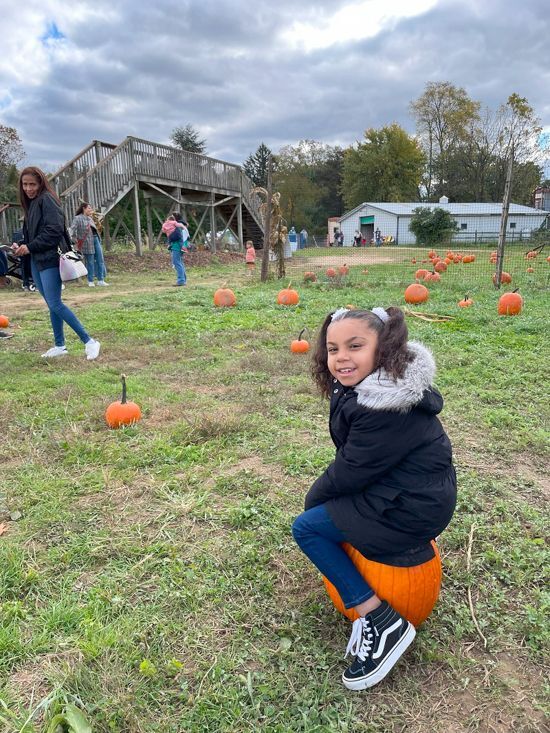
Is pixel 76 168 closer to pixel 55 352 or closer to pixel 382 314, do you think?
pixel 55 352

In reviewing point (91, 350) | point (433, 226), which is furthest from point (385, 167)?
point (91, 350)

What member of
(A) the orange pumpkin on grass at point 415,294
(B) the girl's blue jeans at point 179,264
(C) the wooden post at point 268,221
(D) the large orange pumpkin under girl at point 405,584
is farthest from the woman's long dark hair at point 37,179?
(C) the wooden post at point 268,221

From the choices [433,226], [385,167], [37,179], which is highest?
[385,167]

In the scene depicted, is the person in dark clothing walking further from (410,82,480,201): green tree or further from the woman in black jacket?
(410,82,480,201): green tree

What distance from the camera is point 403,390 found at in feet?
5.24

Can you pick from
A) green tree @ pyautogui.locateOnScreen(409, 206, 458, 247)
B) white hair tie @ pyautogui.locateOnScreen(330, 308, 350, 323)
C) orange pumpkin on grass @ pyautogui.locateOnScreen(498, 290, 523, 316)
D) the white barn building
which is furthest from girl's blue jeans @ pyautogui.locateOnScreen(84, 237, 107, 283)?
the white barn building

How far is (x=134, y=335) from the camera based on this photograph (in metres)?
6.39

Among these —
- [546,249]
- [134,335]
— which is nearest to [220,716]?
[134,335]

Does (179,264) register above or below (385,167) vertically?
below

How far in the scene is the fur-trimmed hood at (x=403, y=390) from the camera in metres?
1.60

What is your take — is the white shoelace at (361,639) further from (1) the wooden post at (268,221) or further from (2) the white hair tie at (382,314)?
(1) the wooden post at (268,221)

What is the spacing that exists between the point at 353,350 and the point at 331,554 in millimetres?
710

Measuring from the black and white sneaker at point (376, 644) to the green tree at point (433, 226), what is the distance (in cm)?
3408

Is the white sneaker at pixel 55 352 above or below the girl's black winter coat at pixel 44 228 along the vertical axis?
below
